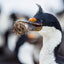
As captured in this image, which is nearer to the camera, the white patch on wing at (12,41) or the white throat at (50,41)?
the white throat at (50,41)

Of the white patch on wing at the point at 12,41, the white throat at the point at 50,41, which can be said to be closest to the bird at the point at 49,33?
the white throat at the point at 50,41

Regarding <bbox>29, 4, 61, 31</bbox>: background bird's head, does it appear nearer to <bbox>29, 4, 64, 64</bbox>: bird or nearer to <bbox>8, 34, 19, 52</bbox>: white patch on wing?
<bbox>29, 4, 64, 64</bbox>: bird

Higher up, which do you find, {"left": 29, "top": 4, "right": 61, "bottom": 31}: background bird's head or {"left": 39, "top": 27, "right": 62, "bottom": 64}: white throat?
{"left": 29, "top": 4, "right": 61, "bottom": 31}: background bird's head

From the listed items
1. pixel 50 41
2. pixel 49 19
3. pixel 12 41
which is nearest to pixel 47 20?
pixel 49 19

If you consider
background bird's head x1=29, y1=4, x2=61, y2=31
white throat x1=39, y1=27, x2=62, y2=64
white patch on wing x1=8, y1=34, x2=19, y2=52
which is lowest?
white patch on wing x1=8, y1=34, x2=19, y2=52

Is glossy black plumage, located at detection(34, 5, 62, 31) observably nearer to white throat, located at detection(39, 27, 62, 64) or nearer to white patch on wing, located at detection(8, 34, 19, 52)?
white throat, located at detection(39, 27, 62, 64)

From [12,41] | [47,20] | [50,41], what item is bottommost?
[12,41]

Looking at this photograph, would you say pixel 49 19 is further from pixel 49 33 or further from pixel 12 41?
pixel 12 41

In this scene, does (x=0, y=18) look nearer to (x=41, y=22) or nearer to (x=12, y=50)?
(x=12, y=50)

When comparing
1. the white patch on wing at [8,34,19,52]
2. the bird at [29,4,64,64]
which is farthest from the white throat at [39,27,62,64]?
the white patch on wing at [8,34,19,52]

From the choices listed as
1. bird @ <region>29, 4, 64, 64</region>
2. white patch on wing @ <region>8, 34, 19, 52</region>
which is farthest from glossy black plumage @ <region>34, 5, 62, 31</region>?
white patch on wing @ <region>8, 34, 19, 52</region>

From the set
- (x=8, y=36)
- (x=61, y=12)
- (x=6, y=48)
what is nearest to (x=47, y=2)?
(x=61, y=12)

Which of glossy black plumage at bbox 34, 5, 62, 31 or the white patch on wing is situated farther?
the white patch on wing

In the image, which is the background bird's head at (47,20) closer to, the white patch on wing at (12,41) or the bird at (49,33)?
the bird at (49,33)
